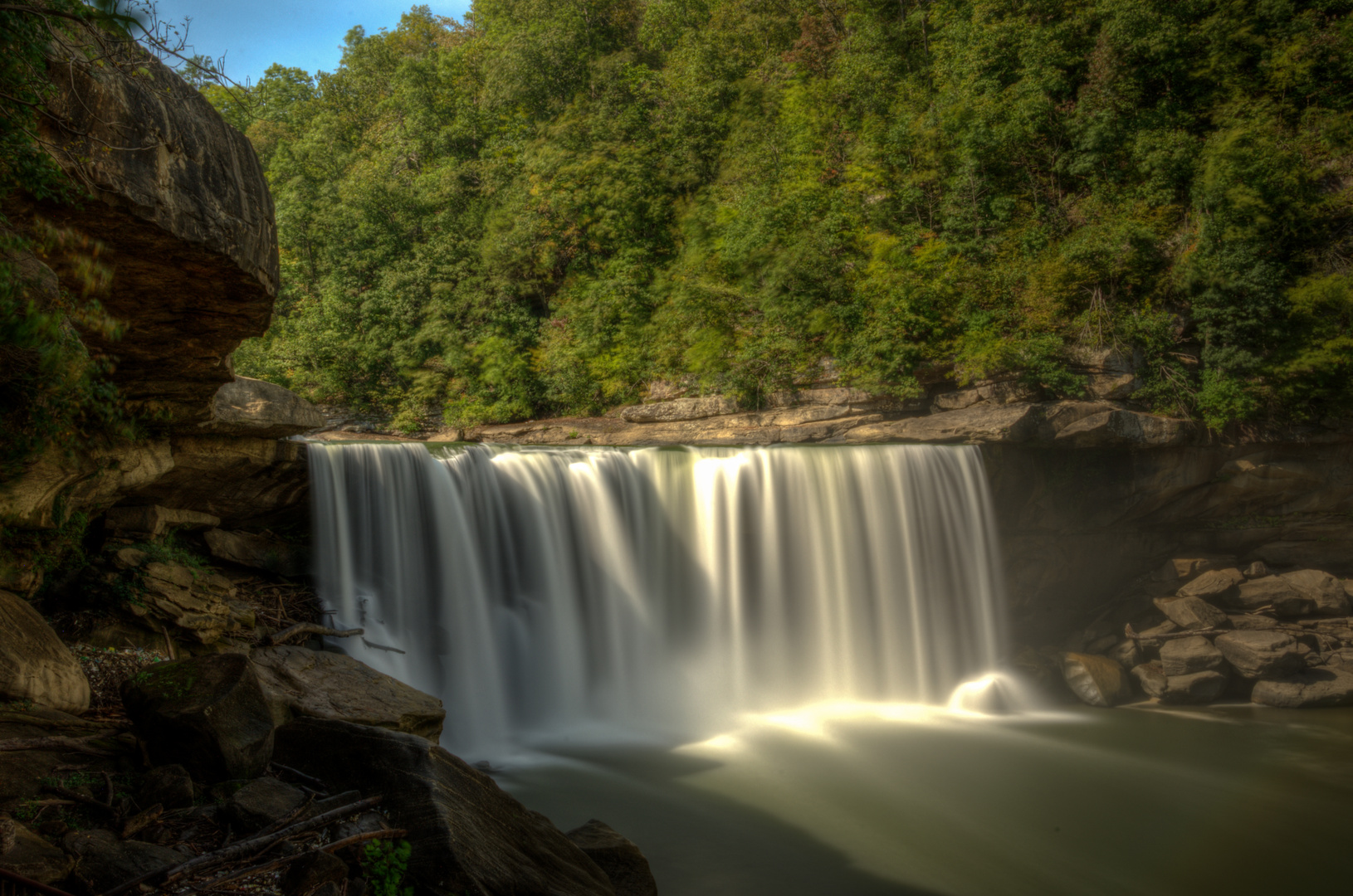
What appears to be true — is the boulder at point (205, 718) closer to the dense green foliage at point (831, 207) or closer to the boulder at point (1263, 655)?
the dense green foliage at point (831, 207)

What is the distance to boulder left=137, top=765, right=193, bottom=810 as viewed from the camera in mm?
3623

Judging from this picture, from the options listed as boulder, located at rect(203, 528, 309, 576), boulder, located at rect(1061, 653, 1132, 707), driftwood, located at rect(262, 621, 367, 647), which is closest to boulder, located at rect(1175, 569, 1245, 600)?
boulder, located at rect(1061, 653, 1132, 707)

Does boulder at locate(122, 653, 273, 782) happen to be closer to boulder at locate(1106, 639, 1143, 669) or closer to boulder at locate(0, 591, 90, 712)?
boulder at locate(0, 591, 90, 712)

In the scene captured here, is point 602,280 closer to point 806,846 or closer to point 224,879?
point 806,846

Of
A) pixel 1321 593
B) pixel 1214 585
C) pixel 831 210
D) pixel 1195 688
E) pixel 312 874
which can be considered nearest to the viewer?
pixel 312 874

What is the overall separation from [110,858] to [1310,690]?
15.7m

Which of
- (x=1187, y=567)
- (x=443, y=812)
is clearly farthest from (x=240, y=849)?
(x=1187, y=567)

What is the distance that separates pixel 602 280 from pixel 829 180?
7.67 metres

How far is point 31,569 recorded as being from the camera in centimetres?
551

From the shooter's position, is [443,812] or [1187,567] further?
[1187,567]

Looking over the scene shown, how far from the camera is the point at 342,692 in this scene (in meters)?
6.62

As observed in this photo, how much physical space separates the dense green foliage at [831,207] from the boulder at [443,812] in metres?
12.1

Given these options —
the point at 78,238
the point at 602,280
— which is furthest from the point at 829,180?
the point at 78,238

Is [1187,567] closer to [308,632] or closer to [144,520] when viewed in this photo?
[308,632]
